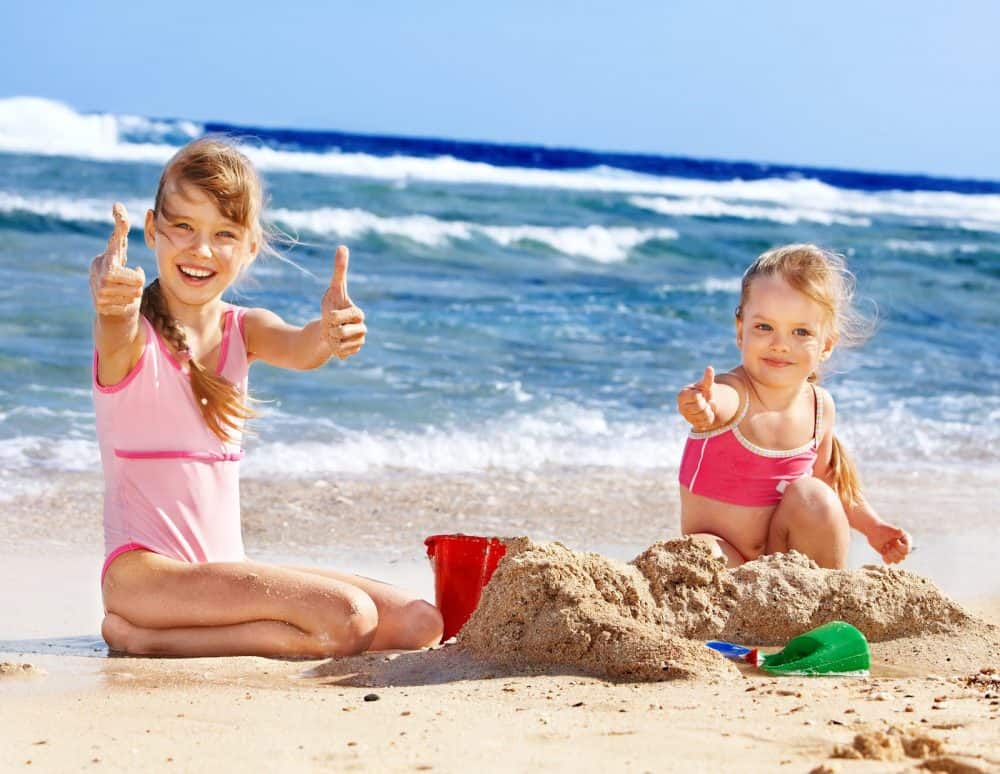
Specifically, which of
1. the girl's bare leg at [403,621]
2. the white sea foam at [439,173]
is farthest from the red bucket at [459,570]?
the white sea foam at [439,173]

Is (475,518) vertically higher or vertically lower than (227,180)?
lower

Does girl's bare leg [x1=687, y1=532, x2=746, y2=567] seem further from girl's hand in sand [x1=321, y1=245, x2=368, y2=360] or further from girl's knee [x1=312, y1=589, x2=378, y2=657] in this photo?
girl's hand in sand [x1=321, y1=245, x2=368, y2=360]

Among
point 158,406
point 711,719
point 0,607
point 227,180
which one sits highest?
point 227,180

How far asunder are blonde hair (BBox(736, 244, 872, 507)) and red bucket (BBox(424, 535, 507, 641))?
3.72 ft

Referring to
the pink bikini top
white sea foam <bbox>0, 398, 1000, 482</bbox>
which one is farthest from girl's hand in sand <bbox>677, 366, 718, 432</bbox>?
white sea foam <bbox>0, 398, 1000, 482</bbox>

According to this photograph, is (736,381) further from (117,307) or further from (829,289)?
(117,307)

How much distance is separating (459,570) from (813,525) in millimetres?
995

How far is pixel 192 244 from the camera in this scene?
3561 mm

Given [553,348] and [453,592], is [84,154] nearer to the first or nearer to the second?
[553,348]

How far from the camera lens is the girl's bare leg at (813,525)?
3.78m

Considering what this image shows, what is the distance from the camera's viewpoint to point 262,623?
132 inches

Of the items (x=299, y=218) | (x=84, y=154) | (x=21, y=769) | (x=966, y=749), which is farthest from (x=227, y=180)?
(x=84, y=154)

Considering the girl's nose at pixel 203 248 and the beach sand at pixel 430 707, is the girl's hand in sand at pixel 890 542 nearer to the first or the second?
the beach sand at pixel 430 707

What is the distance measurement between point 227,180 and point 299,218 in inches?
548
